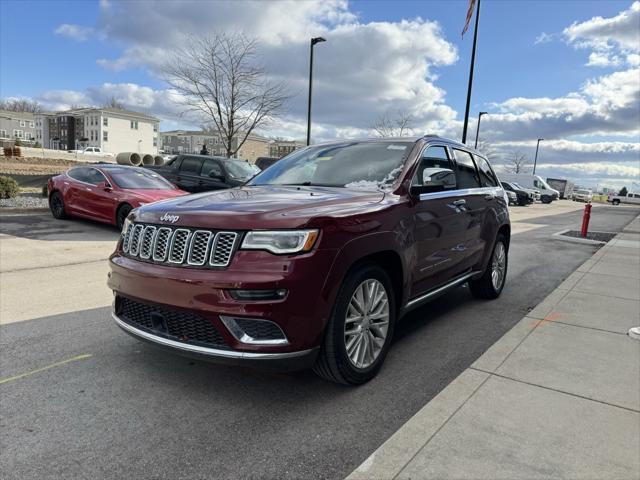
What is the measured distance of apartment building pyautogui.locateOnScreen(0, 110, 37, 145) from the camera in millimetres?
98912

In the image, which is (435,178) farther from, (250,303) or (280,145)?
(280,145)

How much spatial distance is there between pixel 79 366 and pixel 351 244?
2.24 metres

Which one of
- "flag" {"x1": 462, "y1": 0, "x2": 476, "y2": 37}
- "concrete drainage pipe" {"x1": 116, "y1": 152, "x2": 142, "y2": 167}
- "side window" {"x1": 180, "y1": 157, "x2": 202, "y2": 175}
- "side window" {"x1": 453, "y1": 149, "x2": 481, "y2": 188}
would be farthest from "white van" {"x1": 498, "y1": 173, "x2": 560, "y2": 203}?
"side window" {"x1": 453, "y1": 149, "x2": 481, "y2": 188}

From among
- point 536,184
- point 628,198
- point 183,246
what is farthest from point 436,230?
point 628,198

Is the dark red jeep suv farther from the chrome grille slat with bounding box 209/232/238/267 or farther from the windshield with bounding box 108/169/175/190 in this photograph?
the windshield with bounding box 108/169/175/190

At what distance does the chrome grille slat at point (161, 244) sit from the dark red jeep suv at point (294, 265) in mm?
10

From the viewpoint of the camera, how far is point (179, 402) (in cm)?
304

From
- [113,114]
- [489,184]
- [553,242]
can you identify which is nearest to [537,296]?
[489,184]

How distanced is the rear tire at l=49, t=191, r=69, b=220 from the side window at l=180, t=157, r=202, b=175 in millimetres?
3463

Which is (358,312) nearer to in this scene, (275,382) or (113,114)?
(275,382)

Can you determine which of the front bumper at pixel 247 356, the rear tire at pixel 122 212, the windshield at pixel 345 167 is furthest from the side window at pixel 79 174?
the front bumper at pixel 247 356

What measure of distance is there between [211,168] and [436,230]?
392 inches

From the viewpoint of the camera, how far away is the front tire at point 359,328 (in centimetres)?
299

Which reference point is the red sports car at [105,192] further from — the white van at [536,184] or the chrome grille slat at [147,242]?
the white van at [536,184]
